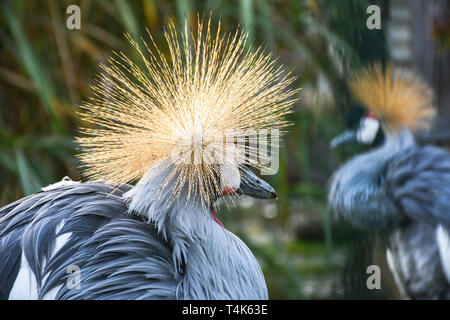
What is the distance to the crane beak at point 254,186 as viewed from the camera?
0.87 meters

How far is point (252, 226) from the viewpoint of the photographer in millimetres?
3039

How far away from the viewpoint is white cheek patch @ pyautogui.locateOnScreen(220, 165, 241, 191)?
84 cm

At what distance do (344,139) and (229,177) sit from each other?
32.0 inches

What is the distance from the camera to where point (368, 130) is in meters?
1.67

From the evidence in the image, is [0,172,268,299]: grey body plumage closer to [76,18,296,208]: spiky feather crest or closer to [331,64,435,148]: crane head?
[76,18,296,208]: spiky feather crest

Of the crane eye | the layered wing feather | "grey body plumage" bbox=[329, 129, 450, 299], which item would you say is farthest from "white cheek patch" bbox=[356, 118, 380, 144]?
the layered wing feather

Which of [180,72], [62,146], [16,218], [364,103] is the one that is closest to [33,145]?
[62,146]

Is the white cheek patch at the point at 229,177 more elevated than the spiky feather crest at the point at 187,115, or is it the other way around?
the spiky feather crest at the point at 187,115

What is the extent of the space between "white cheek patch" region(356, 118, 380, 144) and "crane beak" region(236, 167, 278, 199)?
0.83 metres
